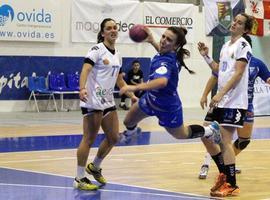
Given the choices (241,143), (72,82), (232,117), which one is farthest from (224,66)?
(72,82)

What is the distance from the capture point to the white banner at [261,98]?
66.0ft

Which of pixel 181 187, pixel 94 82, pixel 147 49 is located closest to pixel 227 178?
pixel 181 187

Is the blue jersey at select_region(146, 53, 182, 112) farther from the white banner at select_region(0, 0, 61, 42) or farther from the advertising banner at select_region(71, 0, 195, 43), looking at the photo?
the advertising banner at select_region(71, 0, 195, 43)

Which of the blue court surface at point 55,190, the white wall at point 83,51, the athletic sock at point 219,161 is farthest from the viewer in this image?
the white wall at point 83,51

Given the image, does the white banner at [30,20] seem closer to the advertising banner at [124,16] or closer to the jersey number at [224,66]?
the advertising banner at [124,16]

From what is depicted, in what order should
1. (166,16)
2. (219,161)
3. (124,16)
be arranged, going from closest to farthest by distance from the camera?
(219,161), (124,16), (166,16)

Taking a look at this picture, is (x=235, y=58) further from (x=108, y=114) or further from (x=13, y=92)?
(x=13, y=92)

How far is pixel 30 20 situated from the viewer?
19.4 metres

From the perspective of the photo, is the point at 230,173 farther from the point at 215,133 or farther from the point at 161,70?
the point at 161,70

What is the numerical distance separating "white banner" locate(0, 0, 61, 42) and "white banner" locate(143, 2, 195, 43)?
10.6 feet

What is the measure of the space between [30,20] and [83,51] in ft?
6.53

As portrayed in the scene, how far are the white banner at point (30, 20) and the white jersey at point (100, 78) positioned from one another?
1193 centimetres

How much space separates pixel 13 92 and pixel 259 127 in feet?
23.4

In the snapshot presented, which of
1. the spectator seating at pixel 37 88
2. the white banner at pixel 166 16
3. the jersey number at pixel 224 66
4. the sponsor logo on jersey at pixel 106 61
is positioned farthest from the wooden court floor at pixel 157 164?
the white banner at pixel 166 16
